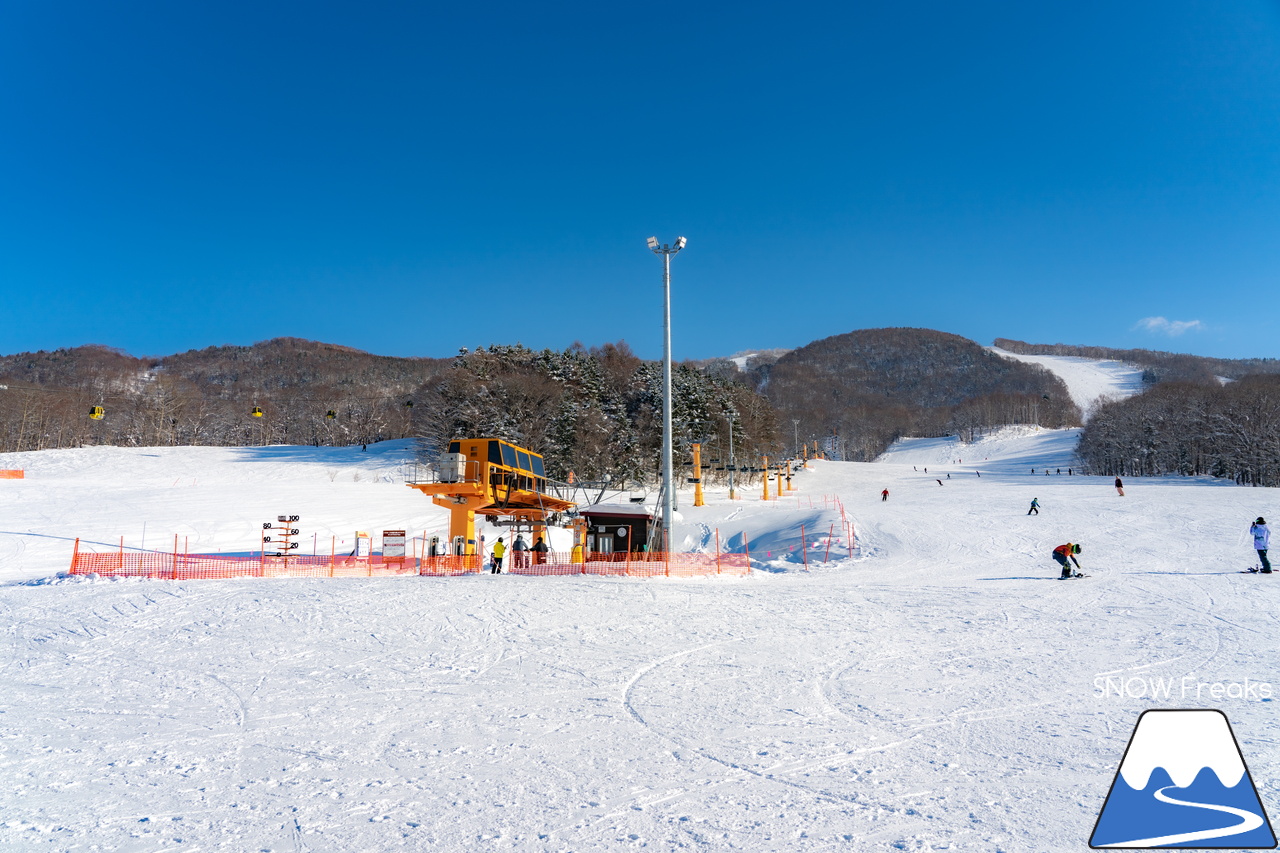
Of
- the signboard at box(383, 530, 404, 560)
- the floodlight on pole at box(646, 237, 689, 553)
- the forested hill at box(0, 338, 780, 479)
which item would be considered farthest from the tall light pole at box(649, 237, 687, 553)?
the forested hill at box(0, 338, 780, 479)

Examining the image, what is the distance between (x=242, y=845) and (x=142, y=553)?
84.2 ft

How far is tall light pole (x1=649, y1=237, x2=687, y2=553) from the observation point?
19.1m

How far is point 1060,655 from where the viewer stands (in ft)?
28.0

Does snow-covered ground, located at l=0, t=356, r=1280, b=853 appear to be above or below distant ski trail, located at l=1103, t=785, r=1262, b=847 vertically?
below

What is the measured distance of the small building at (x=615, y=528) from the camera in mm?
24750

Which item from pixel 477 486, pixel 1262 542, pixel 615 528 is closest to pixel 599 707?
pixel 477 486

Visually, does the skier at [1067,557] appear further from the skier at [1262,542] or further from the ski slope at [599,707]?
the skier at [1262,542]

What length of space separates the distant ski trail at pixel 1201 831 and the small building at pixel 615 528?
2114 centimetres

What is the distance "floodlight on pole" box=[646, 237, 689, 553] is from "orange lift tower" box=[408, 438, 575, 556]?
240 inches

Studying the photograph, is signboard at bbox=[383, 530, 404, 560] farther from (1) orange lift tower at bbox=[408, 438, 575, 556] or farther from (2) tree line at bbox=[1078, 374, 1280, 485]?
(2) tree line at bbox=[1078, 374, 1280, 485]

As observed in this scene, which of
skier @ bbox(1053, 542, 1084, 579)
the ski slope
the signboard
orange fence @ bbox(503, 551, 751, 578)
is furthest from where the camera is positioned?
the signboard

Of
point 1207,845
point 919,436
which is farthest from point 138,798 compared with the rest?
point 919,436

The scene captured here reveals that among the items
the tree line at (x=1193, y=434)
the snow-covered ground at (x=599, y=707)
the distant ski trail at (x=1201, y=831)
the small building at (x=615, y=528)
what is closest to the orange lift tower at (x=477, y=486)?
the small building at (x=615, y=528)

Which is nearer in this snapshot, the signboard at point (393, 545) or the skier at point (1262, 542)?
the skier at point (1262, 542)
